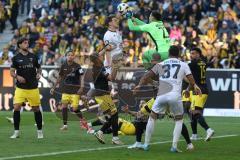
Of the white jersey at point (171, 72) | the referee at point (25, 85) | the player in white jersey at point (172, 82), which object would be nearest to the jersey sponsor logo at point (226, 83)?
the referee at point (25, 85)

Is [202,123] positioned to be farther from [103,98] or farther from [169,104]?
[169,104]

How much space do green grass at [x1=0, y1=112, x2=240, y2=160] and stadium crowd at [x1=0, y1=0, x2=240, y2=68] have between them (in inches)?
346

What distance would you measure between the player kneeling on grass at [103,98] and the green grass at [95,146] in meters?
0.31

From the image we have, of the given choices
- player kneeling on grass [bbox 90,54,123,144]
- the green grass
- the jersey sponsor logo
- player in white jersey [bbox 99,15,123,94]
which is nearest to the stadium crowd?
the jersey sponsor logo

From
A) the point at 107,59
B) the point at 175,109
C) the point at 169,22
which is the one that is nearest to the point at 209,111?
the point at 169,22

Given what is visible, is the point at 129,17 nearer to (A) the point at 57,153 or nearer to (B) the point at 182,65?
(B) the point at 182,65

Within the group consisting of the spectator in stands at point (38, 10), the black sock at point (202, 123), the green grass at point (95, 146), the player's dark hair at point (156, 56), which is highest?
the spectator in stands at point (38, 10)

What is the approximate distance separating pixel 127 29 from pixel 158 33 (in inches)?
667

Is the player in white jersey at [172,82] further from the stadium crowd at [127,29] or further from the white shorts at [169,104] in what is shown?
the stadium crowd at [127,29]

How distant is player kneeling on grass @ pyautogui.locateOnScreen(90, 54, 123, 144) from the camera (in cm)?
1862

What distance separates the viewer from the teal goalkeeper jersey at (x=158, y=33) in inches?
755

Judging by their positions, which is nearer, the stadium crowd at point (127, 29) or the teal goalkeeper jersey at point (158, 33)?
the teal goalkeeper jersey at point (158, 33)

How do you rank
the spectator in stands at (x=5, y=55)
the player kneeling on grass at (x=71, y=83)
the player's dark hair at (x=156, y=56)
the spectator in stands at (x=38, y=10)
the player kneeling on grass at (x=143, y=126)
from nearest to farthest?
1. the player kneeling on grass at (x=143, y=126)
2. the player's dark hair at (x=156, y=56)
3. the player kneeling on grass at (x=71, y=83)
4. the spectator in stands at (x=5, y=55)
5. the spectator in stands at (x=38, y=10)

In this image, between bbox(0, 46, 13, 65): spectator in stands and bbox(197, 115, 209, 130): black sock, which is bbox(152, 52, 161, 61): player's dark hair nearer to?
bbox(197, 115, 209, 130): black sock
